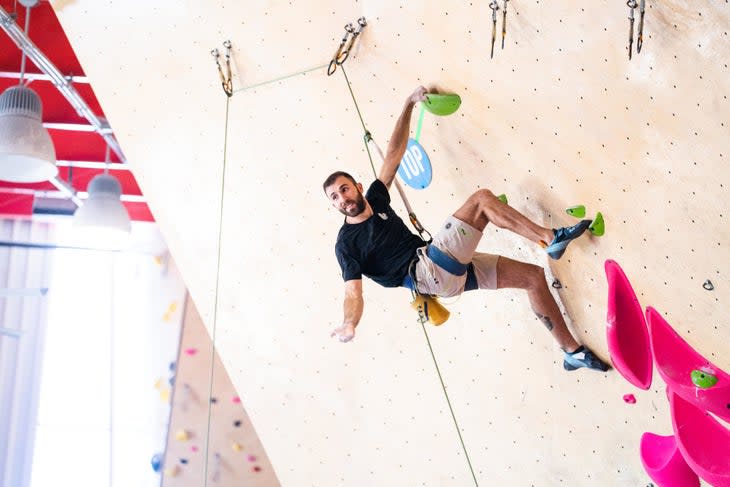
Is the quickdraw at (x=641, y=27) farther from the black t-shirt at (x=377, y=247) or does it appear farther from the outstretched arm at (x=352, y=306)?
the outstretched arm at (x=352, y=306)

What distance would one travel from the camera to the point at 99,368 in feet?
23.8

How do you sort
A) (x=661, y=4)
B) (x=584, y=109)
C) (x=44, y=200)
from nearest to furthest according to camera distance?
(x=661, y=4)
(x=584, y=109)
(x=44, y=200)

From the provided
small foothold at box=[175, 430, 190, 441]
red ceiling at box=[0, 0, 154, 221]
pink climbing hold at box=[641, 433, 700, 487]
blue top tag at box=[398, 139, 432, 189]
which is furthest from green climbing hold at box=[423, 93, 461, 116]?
small foothold at box=[175, 430, 190, 441]

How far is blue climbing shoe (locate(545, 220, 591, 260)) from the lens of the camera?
236 cm

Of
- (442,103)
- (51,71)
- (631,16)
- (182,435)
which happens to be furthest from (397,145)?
(182,435)

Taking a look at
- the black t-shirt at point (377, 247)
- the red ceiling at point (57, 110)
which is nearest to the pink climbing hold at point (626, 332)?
the black t-shirt at point (377, 247)

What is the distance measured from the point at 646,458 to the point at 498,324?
0.69 m

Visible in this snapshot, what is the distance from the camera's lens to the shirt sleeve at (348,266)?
106 inches

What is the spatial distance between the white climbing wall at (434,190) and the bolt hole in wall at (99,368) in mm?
3232

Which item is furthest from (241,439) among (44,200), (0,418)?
(44,200)

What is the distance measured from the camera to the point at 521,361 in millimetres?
3066

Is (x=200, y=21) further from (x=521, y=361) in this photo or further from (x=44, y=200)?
(x=44, y=200)

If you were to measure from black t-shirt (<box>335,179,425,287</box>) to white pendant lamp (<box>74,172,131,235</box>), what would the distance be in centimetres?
254

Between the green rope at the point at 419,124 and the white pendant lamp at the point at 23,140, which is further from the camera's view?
the white pendant lamp at the point at 23,140
